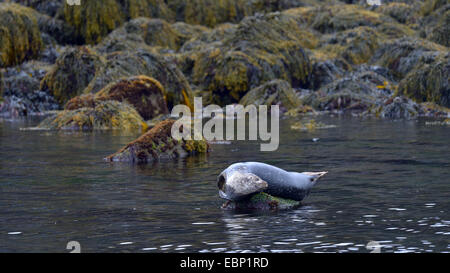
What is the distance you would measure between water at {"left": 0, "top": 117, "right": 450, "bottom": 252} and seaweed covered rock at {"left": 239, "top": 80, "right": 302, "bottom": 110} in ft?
51.3

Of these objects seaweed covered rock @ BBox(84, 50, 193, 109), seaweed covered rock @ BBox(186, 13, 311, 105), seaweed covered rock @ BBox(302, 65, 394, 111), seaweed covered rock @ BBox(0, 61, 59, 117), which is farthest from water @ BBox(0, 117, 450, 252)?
seaweed covered rock @ BBox(186, 13, 311, 105)

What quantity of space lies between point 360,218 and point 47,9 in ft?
140

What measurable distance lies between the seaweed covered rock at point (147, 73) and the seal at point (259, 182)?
2368cm

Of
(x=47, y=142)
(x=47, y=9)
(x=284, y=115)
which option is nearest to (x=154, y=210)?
(x=47, y=142)

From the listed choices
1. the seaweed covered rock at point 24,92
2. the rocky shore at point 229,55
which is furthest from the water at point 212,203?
the seaweed covered rock at point 24,92

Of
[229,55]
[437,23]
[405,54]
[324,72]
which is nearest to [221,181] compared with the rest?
[229,55]

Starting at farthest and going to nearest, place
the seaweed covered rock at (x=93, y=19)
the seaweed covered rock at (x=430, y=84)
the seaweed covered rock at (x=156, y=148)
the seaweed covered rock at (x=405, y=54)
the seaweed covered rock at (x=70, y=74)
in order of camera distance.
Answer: the seaweed covered rock at (x=93, y=19), the seaweed covered rock at (x=405, y=54), the seaweed covered rock at (x=70, y=74), the seaweed covered rock at (x=430, y=84), the seaweed covered rock at (x=156, y=148)

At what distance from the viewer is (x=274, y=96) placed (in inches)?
1371

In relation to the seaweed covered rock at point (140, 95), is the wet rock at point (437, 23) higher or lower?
higher

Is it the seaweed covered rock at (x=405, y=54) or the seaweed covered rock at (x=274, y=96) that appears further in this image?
the seaweed covered rock at (x=405, y=54)

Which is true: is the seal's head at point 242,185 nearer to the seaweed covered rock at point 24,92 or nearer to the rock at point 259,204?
the rock at point 259,204

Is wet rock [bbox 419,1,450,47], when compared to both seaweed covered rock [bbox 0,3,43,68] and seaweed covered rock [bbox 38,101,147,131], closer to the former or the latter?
seaweed covered rock [bbox 0,3,43,68]

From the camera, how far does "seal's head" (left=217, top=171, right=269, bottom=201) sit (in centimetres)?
1011

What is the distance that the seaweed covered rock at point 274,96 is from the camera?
34.5m
